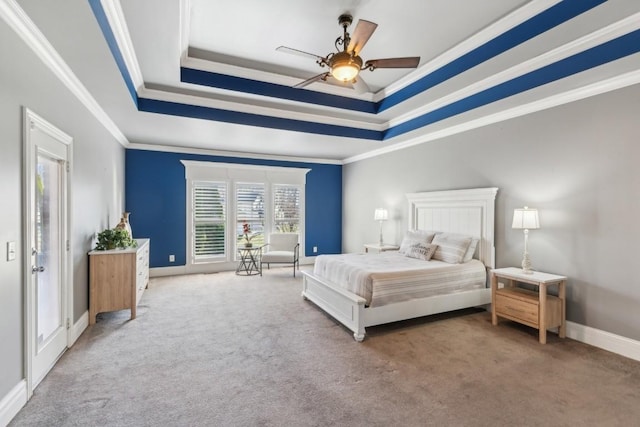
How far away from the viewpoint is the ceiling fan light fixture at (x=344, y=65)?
256 centimetres

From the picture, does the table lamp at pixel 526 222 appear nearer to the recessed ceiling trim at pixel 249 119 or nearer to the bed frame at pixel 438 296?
the bed frame at pixel 438 296

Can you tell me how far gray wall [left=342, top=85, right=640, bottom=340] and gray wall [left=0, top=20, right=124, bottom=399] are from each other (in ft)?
15.8

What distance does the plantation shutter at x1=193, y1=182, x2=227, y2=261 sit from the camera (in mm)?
6535

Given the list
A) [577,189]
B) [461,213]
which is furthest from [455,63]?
[461,213]

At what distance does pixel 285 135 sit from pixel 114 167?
2.82 metres

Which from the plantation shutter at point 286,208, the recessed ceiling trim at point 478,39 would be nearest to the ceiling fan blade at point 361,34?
the recessed ceiling trim at point 478,39

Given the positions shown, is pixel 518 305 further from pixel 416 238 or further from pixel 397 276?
pixel 416 238

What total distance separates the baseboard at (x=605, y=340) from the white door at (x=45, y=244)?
16.1ft

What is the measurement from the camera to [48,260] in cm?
280

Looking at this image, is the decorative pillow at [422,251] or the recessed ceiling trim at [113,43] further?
the decorative pillow at [422,251]

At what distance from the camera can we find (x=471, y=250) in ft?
14.0

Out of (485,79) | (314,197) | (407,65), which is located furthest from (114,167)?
(485,79)

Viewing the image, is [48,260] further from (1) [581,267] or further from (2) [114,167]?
(1) [581,267]

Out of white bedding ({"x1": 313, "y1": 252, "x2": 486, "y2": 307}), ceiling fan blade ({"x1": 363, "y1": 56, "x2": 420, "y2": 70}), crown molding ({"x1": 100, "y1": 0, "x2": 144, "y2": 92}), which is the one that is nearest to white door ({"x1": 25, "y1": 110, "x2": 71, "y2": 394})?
crown molding ({"x1": 100, "y1": 0, "x2": 144, "y2": 92})
